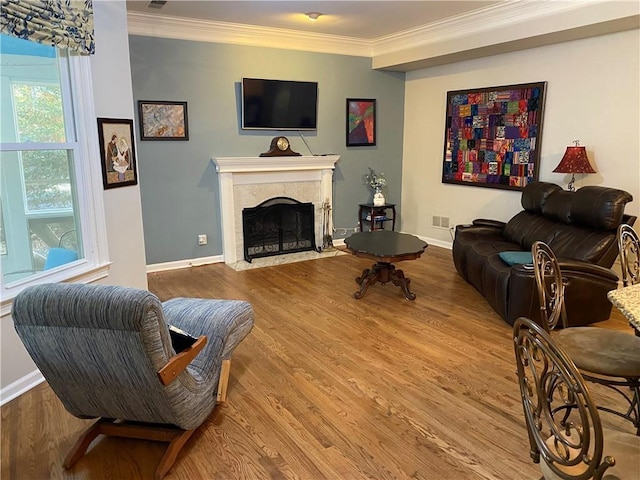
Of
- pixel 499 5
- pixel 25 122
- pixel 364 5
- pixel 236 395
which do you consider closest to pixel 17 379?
pixel 236 395

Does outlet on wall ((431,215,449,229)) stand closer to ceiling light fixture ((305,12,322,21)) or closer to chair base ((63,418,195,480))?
ceiling light fixture ((305,12,322,21))

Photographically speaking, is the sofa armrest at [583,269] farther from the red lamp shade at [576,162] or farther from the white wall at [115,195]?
the white wall at [115,195]

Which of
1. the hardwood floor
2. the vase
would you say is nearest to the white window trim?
the hardwood floor

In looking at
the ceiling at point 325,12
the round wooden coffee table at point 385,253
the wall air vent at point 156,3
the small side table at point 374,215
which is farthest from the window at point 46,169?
the small side table at point 374,215

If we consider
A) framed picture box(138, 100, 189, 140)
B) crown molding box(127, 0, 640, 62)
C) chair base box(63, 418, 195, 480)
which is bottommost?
chair base box(63, 418, 195, 480)

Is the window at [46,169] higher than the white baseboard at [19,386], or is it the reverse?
the window at [46,169]

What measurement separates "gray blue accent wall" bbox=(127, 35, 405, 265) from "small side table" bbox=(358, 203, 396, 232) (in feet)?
1.96

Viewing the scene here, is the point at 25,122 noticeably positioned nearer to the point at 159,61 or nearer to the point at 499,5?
the point at 159,61

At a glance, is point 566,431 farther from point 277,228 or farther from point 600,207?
point 277,228

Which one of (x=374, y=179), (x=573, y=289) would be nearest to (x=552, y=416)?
(x=573, y=289)

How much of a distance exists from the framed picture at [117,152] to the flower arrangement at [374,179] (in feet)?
12.3

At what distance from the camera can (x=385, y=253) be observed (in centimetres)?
405

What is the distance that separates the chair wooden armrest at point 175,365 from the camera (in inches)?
73.9

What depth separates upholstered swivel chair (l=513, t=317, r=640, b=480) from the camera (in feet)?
3.89
